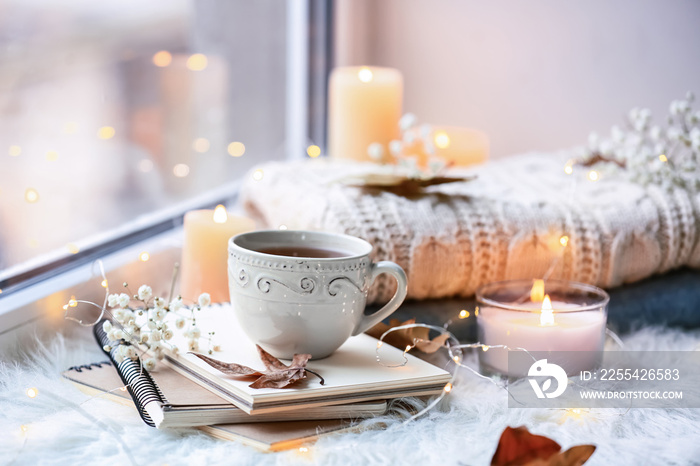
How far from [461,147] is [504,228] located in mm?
405

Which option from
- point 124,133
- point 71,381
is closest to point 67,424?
point 71,381

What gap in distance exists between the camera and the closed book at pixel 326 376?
470 millimetres

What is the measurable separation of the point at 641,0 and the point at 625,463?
0.93 m

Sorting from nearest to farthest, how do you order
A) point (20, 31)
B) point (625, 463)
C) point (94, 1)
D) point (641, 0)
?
point (625, 463), point (20, 31), point (94, 1), point (641, 0)

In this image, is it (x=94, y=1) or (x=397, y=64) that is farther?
(x=397, y=64)

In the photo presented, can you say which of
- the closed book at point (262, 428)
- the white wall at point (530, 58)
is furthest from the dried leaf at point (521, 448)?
the white wall at point (530, 58)

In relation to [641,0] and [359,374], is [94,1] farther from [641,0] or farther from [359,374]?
[641,0]

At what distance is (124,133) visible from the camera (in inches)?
37.9

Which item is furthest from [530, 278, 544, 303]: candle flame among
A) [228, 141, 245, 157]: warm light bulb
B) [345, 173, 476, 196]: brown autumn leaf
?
[228, 141, 245, 157]: warm light bulb

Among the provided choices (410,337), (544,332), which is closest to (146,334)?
(410,337)

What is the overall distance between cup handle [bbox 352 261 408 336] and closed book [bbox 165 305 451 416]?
3 cm

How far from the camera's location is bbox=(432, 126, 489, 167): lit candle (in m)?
1.08

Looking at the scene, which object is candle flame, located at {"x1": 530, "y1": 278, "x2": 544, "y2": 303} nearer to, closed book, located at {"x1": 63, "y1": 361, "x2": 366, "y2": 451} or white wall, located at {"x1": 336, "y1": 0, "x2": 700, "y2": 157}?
closed book, located at {"x1": 63, "y1": 361, "x2": 366, "y2": 451}

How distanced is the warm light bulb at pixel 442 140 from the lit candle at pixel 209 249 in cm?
46
